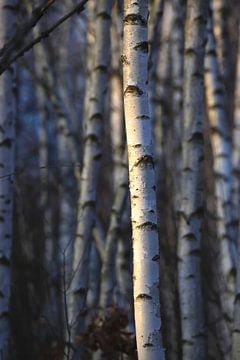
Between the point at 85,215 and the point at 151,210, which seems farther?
the point at 85,215

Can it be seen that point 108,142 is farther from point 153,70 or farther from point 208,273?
point 153,70

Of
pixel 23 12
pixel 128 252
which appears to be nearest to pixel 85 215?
pixel 128 252

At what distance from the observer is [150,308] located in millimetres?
3498

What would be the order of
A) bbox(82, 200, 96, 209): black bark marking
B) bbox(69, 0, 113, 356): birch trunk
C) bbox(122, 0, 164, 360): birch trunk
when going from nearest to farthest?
bbox(122, 0, 164, 360): birch trunk, bbox(69, 0, 113, 356): birch trunk, bbox(82, 200, 96, 209): black bark marking

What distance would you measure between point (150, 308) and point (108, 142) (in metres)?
10.1

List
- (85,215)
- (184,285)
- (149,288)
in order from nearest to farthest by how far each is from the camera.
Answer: (149,288)
(184,285)
(85,215)

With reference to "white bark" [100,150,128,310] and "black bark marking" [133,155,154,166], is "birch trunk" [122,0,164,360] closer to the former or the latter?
"black bark marking" [133,155,154,166]

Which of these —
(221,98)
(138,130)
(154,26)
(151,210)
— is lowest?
(151,210)

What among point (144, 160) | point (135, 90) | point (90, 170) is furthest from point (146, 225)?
point (90, 170)

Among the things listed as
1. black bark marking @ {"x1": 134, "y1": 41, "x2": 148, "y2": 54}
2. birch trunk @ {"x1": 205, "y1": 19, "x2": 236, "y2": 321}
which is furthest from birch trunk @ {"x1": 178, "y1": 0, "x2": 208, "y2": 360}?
birch trunk @ {"x1": 205, "y1": 19, "x2": 236, "y2": 321}

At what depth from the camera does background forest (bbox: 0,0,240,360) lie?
11.7 ft

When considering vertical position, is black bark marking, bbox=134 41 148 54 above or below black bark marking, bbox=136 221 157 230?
above

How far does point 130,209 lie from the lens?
420 centimetres

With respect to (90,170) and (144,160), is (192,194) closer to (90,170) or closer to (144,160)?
(90,170)
